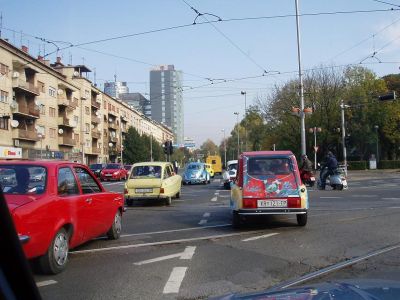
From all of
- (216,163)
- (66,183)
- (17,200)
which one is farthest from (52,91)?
(17,200)

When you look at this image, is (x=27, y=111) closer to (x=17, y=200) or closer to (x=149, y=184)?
(x=149, y=184)

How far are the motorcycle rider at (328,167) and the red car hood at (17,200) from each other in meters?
19.3

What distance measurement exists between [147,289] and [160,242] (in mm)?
3437

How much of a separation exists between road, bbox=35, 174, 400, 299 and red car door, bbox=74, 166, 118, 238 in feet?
1.27

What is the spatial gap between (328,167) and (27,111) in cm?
4387

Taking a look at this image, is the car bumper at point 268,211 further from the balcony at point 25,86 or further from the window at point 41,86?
Result: the window at point 41,86

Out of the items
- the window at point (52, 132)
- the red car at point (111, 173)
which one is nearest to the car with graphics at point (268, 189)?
the red car at point (111, 173)

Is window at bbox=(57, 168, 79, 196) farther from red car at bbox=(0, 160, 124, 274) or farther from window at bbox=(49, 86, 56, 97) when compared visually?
window at bbox=(49, 86, 56, 97)

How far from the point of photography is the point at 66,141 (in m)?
71.4

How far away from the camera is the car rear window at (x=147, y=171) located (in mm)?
17953

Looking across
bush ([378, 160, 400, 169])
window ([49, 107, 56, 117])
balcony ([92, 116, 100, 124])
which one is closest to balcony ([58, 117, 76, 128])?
window ([49, 107, 56, 117])

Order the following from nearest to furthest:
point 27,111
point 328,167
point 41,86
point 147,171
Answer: point 147,171 → point 328,167 → point 27,111 → point 41,86

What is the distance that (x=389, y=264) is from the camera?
721 cm

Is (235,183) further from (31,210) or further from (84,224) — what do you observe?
(31,210)
